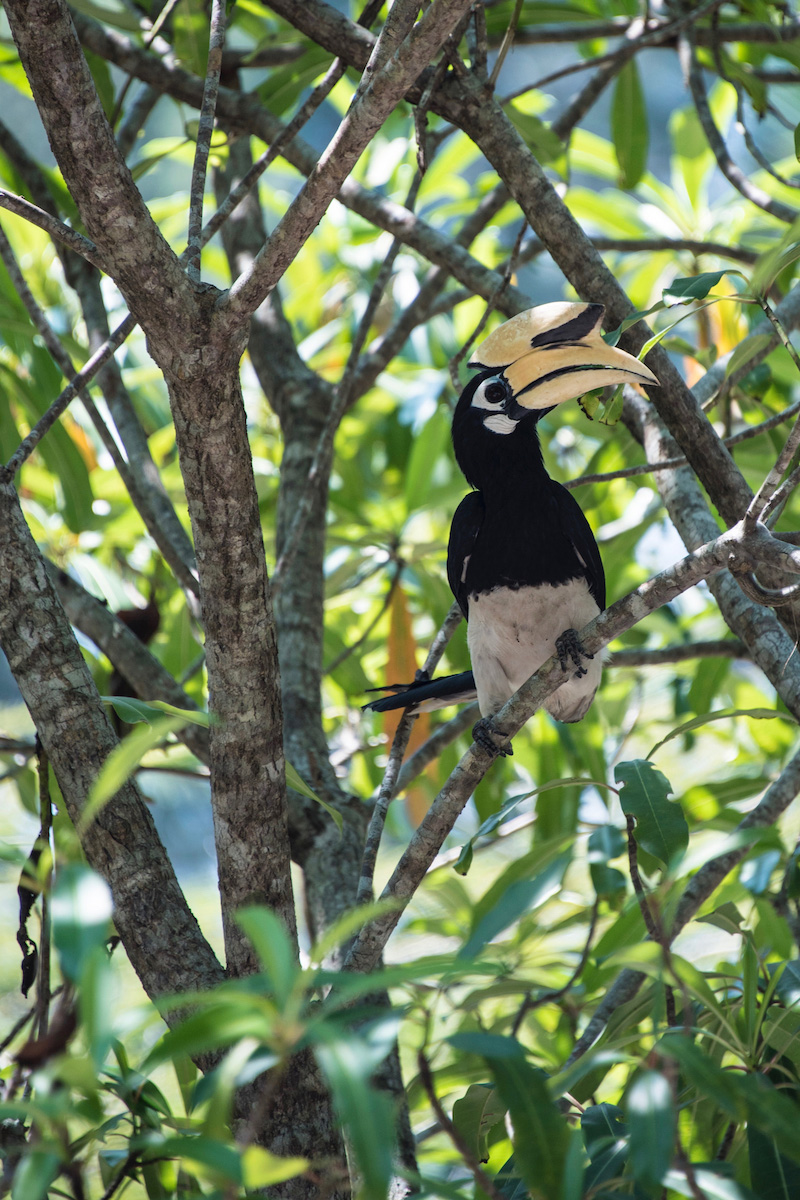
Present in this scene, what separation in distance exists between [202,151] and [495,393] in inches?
38.0

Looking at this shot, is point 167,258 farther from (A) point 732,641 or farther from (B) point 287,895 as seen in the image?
(A) point 732,641

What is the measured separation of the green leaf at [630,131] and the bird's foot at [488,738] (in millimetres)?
2136

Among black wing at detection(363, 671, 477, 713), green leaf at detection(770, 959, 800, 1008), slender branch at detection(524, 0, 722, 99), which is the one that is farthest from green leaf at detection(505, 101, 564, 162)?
green leaf at detection(770, 959, 800, 1008)

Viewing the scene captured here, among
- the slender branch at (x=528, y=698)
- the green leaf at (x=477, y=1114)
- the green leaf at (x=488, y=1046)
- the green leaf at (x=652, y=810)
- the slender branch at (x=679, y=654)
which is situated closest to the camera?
the green leaf at (x=488, y=1046)

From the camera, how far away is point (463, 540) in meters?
2.65

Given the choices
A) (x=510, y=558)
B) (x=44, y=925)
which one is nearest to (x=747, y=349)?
(x=510, y=558)

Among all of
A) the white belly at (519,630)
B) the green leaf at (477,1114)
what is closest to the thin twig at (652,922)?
the green leaf at (477,1114)

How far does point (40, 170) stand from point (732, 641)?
238cm

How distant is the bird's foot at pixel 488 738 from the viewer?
203 centimetres

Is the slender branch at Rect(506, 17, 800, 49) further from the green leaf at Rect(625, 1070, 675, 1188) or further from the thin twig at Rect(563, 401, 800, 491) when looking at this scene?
the green leaf at Rect(625, 1070, 675, 1188)

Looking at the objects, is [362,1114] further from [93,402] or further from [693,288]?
[93,402]

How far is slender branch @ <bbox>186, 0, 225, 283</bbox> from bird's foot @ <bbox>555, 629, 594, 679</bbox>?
90 cm

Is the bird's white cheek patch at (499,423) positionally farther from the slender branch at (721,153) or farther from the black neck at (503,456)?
the slender branch at (721,153)

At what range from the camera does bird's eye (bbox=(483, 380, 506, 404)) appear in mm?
2477
